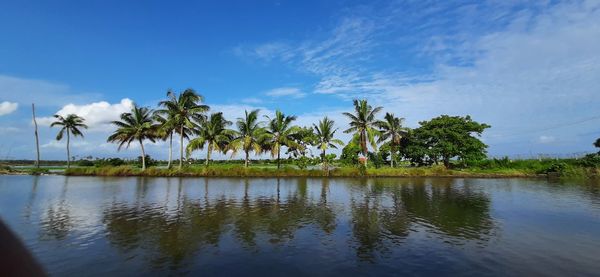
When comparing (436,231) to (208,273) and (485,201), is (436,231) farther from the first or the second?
(485,201)

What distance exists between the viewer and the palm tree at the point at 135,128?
51844mm

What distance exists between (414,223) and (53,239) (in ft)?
52.0

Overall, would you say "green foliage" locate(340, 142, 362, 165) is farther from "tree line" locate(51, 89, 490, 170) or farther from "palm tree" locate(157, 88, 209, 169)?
"palm tree" locate(157, 88, 209, 169)

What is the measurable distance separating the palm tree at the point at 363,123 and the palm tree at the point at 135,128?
30.7 metres

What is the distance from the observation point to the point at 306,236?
14.3m

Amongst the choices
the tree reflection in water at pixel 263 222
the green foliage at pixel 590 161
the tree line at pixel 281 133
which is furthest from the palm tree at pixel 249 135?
the green foliage at pixel 590 161

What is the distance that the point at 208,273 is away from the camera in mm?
10172

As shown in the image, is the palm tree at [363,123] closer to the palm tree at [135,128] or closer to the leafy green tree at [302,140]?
the leafy green tree at [302,140]

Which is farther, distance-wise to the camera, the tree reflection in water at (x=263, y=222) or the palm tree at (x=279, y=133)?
the palm tree at (x=279, y=133)

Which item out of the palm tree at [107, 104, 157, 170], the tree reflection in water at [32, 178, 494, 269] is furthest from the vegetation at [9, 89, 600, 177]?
the tree reflection in water at [32, 178, 494, 269]

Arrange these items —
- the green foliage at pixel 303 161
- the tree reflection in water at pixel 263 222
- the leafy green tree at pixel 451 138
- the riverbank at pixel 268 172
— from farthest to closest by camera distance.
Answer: the leafy green tree at pixel 451 138, the green foliage at pixel 303 161, the riverbank at pixel 268 172, the tree reflection in water at pixel 263 222

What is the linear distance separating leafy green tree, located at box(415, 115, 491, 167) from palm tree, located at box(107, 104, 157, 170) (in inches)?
1749

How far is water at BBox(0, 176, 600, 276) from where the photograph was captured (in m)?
10.8

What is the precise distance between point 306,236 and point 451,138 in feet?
161
